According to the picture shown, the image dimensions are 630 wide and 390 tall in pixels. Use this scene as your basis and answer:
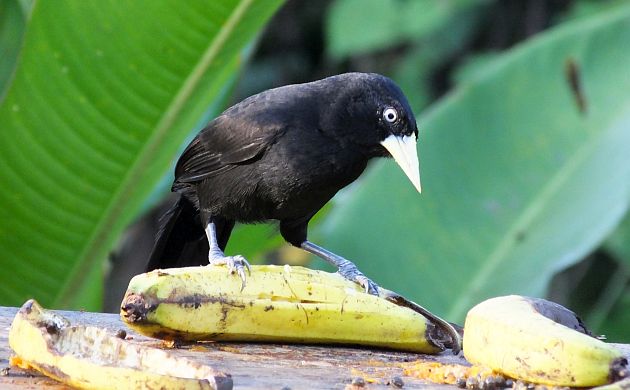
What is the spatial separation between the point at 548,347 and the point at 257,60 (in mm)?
5943

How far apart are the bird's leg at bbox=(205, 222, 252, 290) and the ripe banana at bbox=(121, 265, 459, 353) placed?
34mm

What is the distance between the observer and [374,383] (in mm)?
2443

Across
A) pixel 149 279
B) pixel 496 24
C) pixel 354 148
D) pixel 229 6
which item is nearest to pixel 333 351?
pixel 149 279

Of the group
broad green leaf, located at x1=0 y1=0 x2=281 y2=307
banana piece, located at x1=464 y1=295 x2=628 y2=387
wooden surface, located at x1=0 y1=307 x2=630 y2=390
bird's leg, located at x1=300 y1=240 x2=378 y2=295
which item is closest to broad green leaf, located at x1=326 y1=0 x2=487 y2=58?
broad green leaf, located at x1=0 y1=0 x2=281 y2=307

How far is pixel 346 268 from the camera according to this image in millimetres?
3674

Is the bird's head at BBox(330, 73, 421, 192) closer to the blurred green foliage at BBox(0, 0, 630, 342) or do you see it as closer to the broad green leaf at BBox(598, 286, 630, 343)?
the blurred green foliage at BBox(0, 0, 630, 342)

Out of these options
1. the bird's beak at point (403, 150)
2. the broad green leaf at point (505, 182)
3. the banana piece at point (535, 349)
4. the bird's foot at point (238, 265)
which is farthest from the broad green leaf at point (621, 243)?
the banana piece at point (535, 349)

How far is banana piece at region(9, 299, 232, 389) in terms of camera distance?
80.4 inches

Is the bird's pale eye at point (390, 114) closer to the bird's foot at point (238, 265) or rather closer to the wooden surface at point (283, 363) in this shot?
the bird's foot at point (238, 265)

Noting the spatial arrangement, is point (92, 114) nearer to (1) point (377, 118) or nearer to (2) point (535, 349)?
(1) point (377, 118)

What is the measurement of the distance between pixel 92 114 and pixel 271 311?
1395 millimetres

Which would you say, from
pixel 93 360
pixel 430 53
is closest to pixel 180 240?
Answer: pixel 93 360

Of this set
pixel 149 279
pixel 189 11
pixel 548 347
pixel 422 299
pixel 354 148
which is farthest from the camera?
pixel 422 299

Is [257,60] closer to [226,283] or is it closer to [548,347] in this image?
[226,283]
